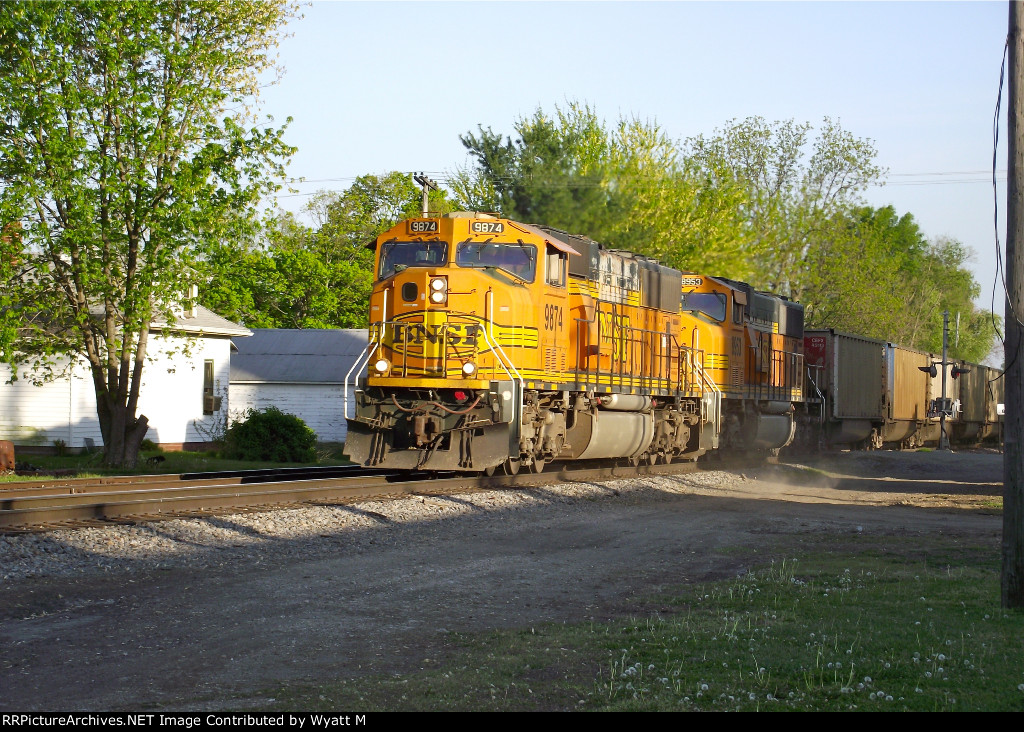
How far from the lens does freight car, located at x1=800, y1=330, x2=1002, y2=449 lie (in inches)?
1231

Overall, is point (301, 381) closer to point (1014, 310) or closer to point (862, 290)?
point (862, 290)

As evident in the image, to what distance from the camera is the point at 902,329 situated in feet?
212

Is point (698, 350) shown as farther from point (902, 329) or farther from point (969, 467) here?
point (902, 329)

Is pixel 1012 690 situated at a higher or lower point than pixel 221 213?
lower

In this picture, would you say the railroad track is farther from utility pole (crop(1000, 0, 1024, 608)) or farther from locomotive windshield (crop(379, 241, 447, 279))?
utility pole (crop(1000, 0, 1024, 608))

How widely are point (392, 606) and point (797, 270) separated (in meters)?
46.1

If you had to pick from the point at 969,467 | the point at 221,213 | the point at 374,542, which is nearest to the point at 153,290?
the point at 221,213

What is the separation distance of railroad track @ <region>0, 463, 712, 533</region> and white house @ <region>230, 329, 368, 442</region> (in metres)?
21.3

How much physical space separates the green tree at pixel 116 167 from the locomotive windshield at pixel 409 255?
5096 millimetres

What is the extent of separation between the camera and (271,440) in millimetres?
27750

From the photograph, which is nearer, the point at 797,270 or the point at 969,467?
the point at 969,467

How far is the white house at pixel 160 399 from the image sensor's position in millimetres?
29906

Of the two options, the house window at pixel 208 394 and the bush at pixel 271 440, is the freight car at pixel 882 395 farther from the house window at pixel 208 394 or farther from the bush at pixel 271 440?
the house window at pixel 208 394

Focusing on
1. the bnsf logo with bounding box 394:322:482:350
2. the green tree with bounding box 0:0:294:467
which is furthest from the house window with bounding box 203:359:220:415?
the bnsf logo with bounding box 394:322:482:350
